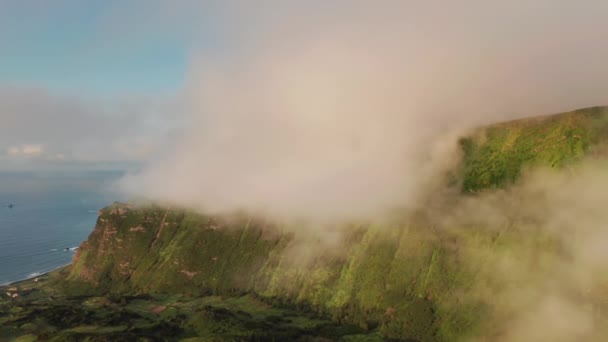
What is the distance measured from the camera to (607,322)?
199 metres

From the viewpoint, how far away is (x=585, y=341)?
195500 mm

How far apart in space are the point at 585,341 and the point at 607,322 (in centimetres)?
1563
